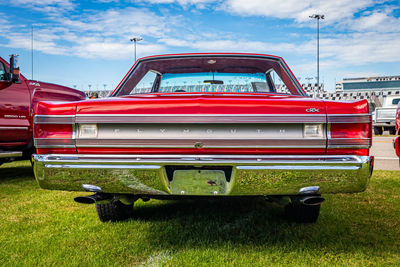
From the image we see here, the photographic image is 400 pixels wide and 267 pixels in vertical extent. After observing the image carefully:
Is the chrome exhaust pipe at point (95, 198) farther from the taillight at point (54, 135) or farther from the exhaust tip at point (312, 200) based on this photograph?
the exhaust tip at point (312, 200)

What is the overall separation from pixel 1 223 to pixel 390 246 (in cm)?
316

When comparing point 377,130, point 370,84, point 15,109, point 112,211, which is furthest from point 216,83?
point 370,84

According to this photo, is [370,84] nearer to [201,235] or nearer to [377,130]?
[377,130]

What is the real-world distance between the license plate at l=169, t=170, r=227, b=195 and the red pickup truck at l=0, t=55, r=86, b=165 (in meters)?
3.87

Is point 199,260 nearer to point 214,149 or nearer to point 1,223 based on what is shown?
point 214,149

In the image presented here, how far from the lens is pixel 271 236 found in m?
2.67

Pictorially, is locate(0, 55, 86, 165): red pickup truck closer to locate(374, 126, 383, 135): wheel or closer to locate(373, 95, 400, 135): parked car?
locate(373, 95, 400, 135): parked car

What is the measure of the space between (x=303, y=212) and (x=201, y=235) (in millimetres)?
913

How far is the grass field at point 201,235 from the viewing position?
226 centimetres

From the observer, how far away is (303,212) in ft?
9.62

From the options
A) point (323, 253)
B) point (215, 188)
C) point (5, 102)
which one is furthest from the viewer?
point (5, 102)

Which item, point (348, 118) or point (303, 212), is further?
point (303, 212)

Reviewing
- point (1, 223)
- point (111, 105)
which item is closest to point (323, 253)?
point (111, 105)

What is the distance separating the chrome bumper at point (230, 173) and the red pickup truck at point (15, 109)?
11.5 ft
